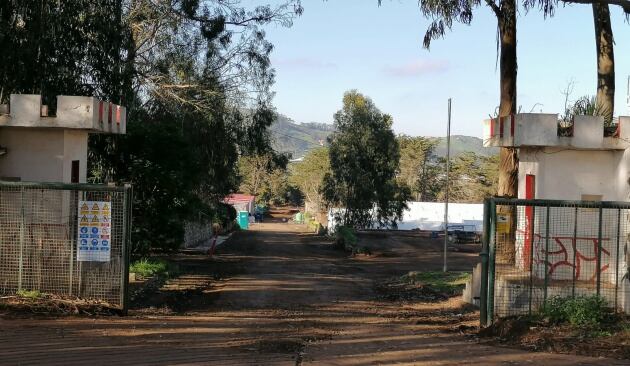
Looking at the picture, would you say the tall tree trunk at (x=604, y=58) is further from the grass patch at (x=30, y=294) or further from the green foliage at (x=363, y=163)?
the green foliage at (x=363, y=163)

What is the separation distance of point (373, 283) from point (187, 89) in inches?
436

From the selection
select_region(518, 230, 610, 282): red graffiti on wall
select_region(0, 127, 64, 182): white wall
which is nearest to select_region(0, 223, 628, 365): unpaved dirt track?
select_region(518, 230, 610, 282): red graffiti on wall

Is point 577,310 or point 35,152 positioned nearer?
point 577,310

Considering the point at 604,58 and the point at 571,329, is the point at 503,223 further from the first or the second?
the point at 604,58

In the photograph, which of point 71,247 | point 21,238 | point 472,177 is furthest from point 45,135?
point 472,177

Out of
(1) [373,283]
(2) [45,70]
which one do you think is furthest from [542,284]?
(2) [45,70]

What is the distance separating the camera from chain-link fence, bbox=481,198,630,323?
9.48 m

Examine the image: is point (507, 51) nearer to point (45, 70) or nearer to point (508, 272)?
point (508, 272)

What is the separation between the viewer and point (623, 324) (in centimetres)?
885

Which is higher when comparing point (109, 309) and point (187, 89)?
point (187, 89)

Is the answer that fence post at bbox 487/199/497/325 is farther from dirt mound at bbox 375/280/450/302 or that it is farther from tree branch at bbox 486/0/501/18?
tree branch at bbox 486/0/501/18

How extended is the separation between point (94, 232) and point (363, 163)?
34.4 meters

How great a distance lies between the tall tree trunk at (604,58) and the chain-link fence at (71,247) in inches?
409

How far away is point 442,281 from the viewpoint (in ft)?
60.7
